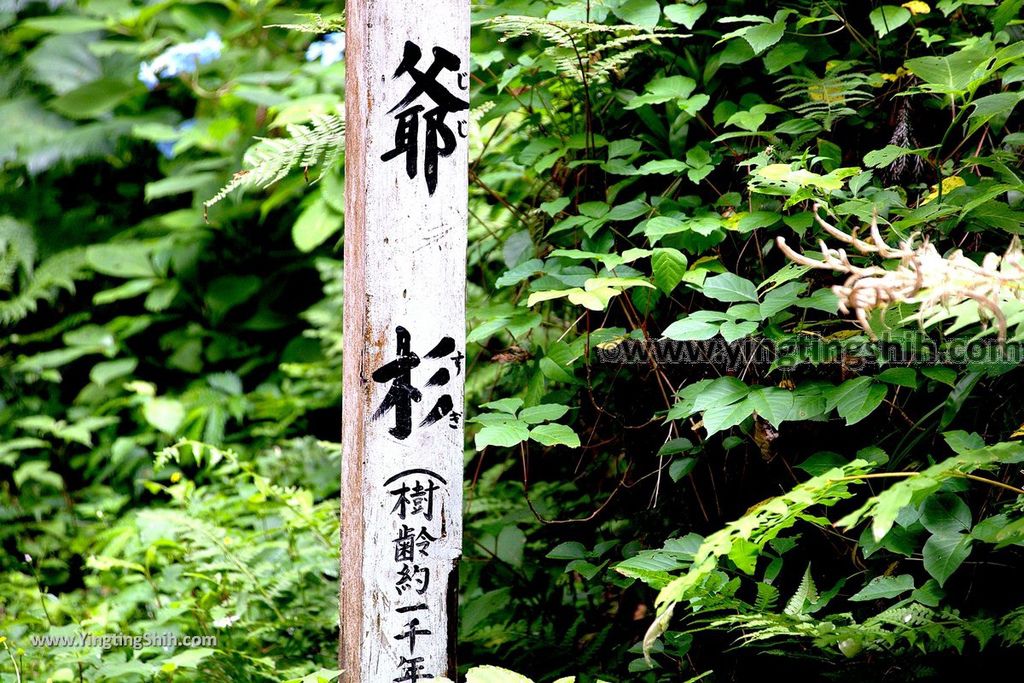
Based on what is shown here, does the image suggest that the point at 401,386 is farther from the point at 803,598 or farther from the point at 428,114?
the point at 803,598

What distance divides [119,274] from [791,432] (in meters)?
3.24

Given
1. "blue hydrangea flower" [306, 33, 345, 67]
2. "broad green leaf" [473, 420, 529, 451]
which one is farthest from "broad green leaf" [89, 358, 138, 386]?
"broad green leaf" [473, 420, 529, 451]

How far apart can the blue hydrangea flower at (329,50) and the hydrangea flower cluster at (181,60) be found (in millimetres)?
480

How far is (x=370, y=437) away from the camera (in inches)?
72.6

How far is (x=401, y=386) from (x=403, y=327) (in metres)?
0.12

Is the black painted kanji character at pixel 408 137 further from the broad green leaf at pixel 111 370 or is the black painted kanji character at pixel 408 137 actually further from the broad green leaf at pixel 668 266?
the broad green leaf at pixel 111 370

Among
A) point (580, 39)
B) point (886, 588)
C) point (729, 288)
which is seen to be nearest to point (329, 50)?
point (580, 39)

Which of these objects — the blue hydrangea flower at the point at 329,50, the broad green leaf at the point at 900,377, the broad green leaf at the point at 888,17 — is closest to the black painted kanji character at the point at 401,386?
the broad green leaf at the point at 900,377

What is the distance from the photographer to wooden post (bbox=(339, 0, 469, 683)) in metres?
1.82

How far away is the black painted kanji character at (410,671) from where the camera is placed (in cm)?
187

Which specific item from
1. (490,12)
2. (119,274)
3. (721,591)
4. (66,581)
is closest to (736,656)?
(721,591)

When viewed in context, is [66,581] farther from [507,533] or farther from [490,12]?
[490,12]

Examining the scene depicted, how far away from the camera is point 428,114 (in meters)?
1.84

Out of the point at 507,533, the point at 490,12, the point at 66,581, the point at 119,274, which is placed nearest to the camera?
the point at 490,12
